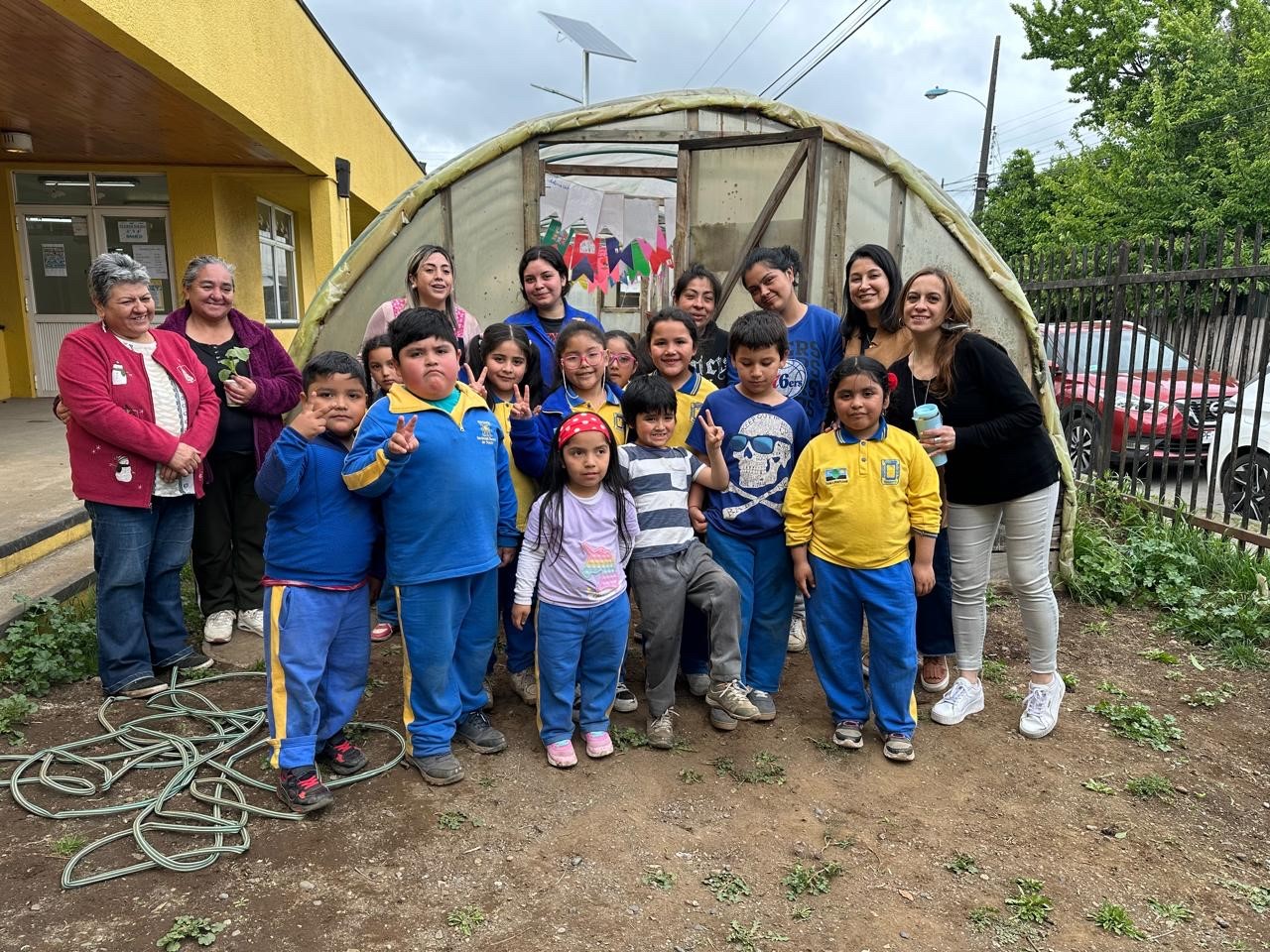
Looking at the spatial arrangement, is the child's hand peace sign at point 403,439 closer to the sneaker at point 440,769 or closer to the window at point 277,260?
the sneaker at point 440,769

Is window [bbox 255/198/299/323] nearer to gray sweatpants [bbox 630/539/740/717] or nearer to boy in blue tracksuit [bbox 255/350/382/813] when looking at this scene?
boy in blue tracksuit [bbox 255/350/382/813]

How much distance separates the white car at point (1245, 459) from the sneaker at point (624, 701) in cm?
401

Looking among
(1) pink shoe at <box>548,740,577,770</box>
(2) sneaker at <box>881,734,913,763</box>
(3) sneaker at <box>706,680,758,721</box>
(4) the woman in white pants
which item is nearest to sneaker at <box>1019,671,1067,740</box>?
(4) the woman in white pants

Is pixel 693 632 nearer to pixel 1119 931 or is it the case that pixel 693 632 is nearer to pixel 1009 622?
pixel 1119 931

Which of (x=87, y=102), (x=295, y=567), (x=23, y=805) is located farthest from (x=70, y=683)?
(x=87, y=102)

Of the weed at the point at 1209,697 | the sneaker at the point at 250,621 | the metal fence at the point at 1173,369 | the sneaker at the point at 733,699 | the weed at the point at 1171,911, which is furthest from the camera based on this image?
the metal fence at the point at 1173,369

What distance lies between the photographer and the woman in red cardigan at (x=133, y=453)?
345 centimetres

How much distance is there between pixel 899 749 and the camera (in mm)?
3271

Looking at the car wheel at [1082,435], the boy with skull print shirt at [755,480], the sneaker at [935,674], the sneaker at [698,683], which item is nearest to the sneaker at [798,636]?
the sneaker at [935,674]

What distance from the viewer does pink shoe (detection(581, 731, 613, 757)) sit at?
325cm

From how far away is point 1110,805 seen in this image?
10.0 ft

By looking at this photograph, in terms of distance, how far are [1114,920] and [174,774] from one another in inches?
125

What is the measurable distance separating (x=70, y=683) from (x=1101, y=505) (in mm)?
6638

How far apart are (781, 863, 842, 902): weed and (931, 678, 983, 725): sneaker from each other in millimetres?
1128
